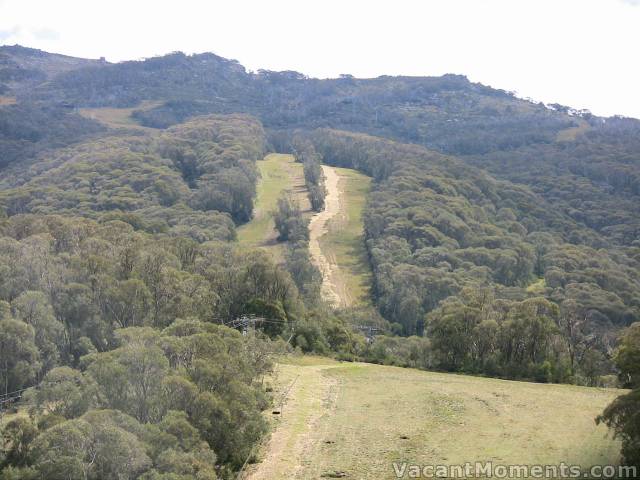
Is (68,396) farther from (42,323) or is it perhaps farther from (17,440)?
(42,323)

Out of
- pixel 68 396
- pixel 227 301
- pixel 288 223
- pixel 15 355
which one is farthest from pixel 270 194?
pixel 68 396

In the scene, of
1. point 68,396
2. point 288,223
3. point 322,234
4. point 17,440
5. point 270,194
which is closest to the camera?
point 17,440

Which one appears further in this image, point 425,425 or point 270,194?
point 270,194

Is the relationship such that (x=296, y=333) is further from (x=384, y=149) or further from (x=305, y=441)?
(x=384, y=149)

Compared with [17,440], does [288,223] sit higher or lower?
lower

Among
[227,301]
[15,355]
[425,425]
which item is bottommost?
[227,301]

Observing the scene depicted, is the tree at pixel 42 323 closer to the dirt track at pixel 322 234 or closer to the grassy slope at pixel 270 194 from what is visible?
the dirt track at pixel 322 234

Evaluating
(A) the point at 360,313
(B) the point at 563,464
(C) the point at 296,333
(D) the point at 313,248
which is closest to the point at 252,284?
(C) the point at 296,333

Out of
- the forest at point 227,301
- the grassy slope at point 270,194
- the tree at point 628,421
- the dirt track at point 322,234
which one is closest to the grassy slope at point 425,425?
the tree at point 628,421
